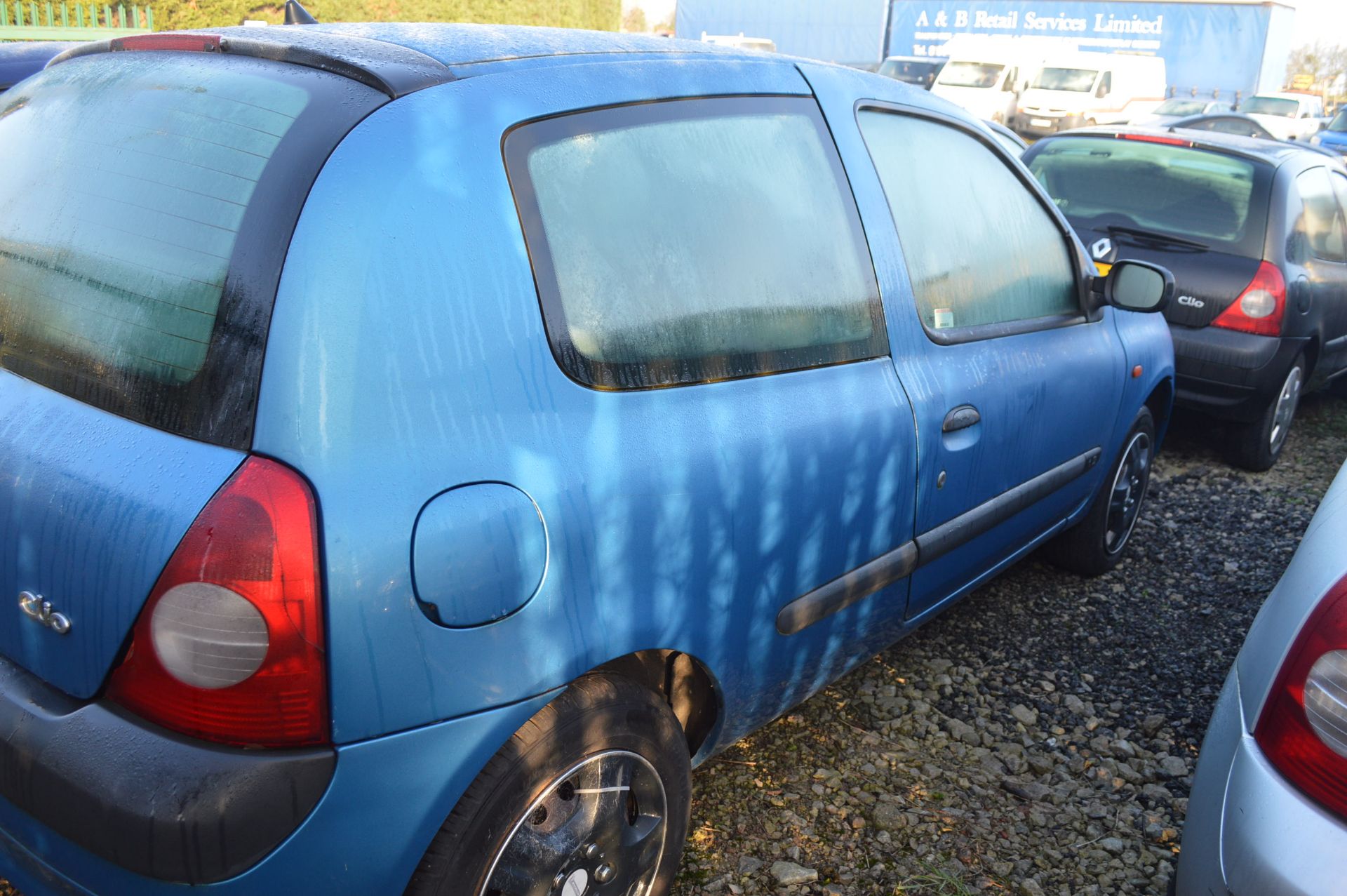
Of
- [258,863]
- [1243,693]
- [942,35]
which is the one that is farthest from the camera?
[942,35]

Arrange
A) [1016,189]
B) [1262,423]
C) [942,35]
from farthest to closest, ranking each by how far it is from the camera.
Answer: [942,35], [1262,423], [1016,189]

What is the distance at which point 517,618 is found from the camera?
165cm

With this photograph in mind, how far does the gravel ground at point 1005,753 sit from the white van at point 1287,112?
79.9 ft

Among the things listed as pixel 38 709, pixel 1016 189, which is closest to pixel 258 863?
pixel 38 709

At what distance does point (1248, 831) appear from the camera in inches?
65.2

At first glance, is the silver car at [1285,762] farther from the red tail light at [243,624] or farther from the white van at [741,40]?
the white van at [741,40]

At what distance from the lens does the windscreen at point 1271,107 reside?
2534 cm

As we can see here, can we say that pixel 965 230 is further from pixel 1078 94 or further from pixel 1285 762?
pixel 1078 94

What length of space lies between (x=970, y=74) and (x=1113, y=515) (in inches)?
931

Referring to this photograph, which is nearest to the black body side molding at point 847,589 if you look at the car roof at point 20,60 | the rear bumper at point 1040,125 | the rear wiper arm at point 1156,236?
the rear wiper arm at point 1156,236

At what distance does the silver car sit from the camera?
1584 mm

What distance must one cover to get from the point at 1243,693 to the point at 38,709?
195 centimetres

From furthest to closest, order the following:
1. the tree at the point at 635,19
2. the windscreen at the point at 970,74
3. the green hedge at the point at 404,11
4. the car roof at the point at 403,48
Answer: the tree at the point at 635,19 → the windscreen at the point at 970,74 → the green hedge at the point at 404,11 → the car roof at the point at 403,48

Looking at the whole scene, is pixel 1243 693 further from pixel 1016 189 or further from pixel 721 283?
pixel 1016 189
